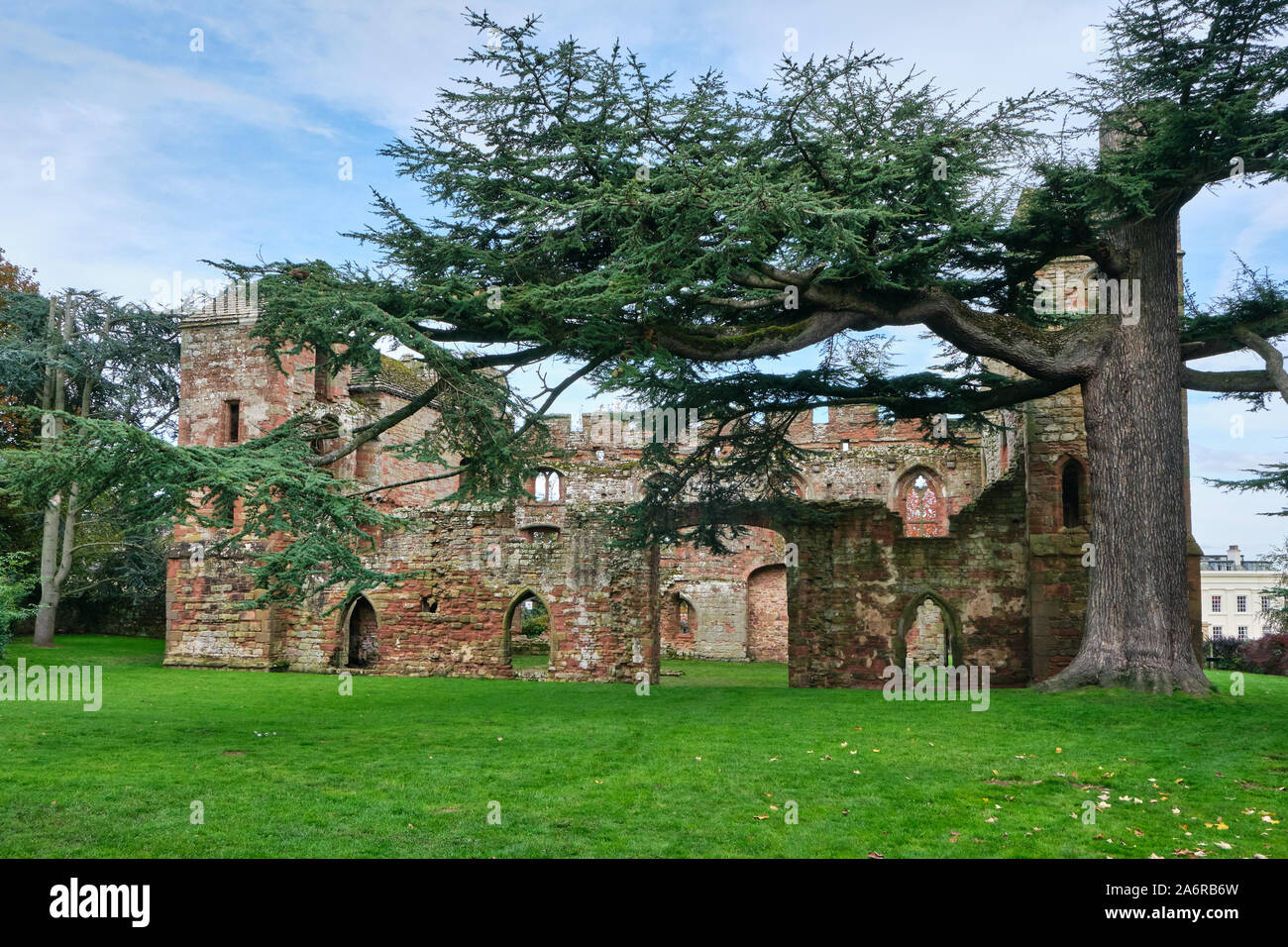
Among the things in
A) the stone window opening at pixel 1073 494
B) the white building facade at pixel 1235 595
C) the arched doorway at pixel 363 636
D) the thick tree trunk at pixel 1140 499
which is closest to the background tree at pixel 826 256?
the thick tree trunk at pixel 1140 499

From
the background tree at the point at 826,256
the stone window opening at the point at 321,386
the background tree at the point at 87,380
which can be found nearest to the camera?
the background tree at the point at 826,256

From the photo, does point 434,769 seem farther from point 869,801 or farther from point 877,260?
point 877,260

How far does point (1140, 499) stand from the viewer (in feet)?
42.3

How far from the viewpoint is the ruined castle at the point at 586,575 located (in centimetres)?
1656

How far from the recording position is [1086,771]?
26.1ft

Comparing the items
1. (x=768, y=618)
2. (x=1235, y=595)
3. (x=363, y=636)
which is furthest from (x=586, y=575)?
(x=1235, y=595)

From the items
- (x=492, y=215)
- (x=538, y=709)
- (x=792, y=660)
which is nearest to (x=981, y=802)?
(x=538, y=709)

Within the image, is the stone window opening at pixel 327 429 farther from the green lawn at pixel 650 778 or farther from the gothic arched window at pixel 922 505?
the gothic arched window at pixel 922 505

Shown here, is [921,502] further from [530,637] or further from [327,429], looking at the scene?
[327,429]

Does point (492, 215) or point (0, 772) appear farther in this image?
point (492, 215)

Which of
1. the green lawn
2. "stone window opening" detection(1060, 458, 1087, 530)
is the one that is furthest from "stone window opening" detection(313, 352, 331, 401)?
"stone window opening" detection(1060, 458, 1087, 530)

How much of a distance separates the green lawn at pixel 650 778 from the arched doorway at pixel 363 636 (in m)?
8.48

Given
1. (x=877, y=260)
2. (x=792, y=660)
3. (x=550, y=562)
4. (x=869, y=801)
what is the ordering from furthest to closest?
(x=550, y=562)
(x=792, y=660)
(x=877, y=260)
(x=869, y=801)

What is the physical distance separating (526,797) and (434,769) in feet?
4.50
